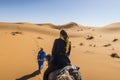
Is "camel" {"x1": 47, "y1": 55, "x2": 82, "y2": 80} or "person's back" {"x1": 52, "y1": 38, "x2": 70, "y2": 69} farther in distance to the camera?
"person's back" {"x1": 52, "y1": 38, "x2": 70, "y2": 69}

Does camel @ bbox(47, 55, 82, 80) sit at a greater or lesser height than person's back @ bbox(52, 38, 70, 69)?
lesser

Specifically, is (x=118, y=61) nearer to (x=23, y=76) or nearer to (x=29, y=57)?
(x=29, y=57)

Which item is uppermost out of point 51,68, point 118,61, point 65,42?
point 65,42

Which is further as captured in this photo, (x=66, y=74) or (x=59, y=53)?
(x=59, y=53)

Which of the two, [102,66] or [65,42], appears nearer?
[65,42]

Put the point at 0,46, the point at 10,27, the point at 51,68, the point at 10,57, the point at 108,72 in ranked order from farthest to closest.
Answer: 1. the point at 10,27
2. the point at 0,46
3. the point at 10,57
4. the point at 108,72
5. the point at 51,68

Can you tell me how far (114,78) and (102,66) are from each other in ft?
10.2

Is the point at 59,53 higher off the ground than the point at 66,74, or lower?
higher

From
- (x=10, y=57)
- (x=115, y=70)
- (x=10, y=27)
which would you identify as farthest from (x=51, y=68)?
(x=10, y=27)

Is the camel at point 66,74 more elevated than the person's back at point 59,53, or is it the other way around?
the person's back at point 59,53

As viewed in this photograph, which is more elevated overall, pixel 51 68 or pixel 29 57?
pixel 51 68

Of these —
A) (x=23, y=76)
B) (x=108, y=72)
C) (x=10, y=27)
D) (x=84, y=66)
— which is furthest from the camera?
(x=10, y=27)

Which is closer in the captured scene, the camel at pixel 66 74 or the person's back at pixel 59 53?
the camel at pixel 66 74

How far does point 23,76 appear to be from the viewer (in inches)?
617
